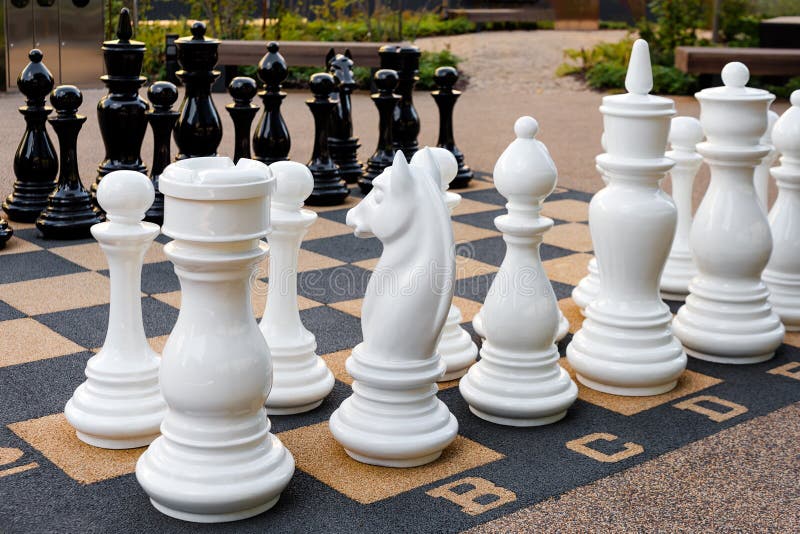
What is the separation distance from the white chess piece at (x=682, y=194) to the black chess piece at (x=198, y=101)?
5.27ft

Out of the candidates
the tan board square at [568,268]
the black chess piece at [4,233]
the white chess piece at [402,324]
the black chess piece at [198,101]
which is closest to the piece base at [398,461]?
the white chess piece at [402,324]

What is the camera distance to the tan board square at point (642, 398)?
198cm

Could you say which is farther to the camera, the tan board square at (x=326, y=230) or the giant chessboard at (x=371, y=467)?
the tan board square at (x=326, y=230)

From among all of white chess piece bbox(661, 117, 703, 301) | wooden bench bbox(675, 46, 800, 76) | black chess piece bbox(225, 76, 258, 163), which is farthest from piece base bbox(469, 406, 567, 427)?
wooden bench bbox(675, 46, 800, 76)

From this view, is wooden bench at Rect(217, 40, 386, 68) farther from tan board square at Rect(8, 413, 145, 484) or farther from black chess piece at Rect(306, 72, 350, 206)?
tan board square at Rect(8, 413, 145, 484)

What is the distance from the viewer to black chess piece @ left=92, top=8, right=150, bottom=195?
3.26 m

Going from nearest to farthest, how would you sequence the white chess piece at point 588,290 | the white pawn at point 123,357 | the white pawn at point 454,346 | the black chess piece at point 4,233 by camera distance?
1. the white pawn at point 123,357
2. the white pawn at point 454,346
3. the white chess piece at point 588,290
4. the black chess piece at point 4,233

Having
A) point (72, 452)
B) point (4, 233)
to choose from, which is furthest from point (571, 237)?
point (72, 452)

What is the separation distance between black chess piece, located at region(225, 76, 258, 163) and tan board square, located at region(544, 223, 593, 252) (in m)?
1.15

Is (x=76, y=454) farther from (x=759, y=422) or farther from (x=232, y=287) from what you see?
(x=759, y=422)

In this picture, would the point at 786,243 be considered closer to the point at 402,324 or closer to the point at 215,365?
the point at 402,324

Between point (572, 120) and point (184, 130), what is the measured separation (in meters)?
3.67

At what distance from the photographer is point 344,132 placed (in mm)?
4219

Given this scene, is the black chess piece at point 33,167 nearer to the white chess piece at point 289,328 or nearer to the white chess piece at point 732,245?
the white chess piece at point 289,328
